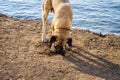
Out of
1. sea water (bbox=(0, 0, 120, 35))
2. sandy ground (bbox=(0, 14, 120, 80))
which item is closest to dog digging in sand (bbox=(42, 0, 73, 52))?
sandy ground (bbox=(0, 14, 120, 80))

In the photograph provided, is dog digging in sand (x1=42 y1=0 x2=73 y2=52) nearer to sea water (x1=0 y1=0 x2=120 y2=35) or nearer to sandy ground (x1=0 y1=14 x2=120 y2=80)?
sandy ground (x1=0 y1=14 x2=120 y2=80)

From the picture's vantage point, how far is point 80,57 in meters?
8.41

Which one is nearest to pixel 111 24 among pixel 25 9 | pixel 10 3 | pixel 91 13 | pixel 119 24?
pixel 119 24

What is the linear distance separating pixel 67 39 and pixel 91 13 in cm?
679

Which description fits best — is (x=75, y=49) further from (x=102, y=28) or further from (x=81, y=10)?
(x=81, y=10)

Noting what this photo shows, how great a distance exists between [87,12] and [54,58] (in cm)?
666

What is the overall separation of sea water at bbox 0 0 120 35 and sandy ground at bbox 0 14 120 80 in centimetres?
217

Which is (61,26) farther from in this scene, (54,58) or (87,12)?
(87,12)

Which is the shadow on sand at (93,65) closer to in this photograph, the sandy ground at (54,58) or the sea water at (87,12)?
the sandy ground at (54,58)

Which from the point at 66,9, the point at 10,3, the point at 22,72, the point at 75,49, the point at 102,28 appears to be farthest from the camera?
the point at 10,3

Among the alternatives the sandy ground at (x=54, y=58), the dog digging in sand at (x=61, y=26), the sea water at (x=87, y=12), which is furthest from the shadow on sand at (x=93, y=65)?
the sea water at (x=87, y=12)

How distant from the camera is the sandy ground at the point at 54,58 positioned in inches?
287

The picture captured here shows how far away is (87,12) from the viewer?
14.4 metres

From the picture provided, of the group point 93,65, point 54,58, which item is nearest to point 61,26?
point 54,58
